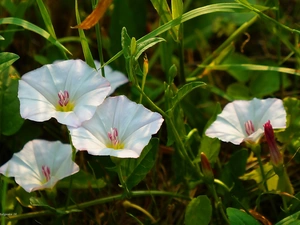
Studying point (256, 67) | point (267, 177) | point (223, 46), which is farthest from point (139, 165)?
point (223, 46)

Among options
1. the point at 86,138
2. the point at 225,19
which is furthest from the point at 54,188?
the point at 225,19

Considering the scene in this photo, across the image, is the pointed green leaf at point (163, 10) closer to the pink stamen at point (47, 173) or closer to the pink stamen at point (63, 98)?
the pink stamen at point (63, 98)

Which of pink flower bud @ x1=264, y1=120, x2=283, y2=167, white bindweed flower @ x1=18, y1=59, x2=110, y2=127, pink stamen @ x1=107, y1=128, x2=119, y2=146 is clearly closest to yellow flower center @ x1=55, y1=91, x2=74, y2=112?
white bindweed flower @ x1=18, y1=59, x2=110, y2=127

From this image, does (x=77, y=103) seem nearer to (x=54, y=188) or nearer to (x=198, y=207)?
(x=54, y=188)

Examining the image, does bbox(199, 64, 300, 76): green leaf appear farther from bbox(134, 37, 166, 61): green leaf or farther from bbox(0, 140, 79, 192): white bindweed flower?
bbox(0, 140, 79, 192): white bindweed flower

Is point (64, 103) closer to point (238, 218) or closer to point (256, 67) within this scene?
point (238, 218)
